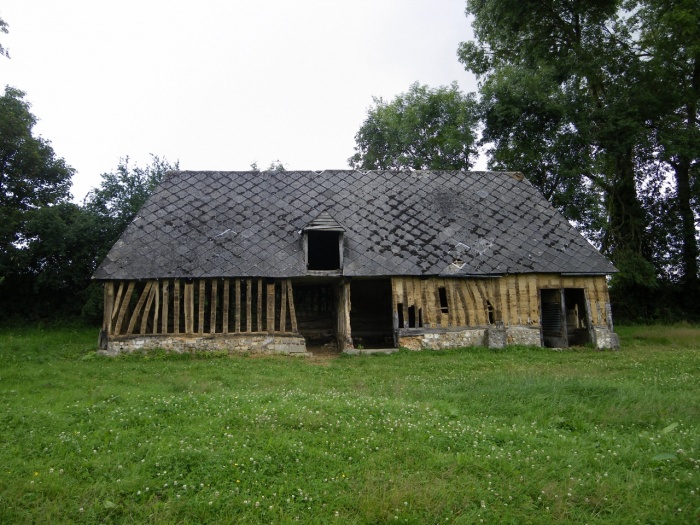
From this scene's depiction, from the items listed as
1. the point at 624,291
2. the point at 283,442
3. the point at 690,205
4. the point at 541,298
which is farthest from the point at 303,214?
the point at 690,205

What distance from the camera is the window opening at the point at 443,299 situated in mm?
15180

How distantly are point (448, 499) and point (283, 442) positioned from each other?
6.70ft

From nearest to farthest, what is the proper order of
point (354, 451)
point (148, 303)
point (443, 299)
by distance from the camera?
point (354, 451), point (148, 303), point (443, 299)

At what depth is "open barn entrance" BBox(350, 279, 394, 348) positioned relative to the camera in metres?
18.0

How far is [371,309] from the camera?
61.0ft

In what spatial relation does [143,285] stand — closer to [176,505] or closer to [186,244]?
[186,244]

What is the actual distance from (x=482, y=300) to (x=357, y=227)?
14.9 ft

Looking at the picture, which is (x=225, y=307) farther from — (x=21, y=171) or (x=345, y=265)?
(x=21, y=171)

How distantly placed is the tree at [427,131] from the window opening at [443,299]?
41.5 feet

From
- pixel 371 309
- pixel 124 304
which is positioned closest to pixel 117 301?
pixel 124 304

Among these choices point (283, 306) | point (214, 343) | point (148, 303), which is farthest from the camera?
point (283, 306)

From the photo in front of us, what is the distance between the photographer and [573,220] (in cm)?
2134

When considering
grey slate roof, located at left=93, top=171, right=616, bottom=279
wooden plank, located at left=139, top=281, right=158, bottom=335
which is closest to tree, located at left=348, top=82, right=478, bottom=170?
grey slate roof, located at left=93, top=171, right=616, bottom=279

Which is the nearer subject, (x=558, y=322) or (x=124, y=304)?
(x=124, y=304)
